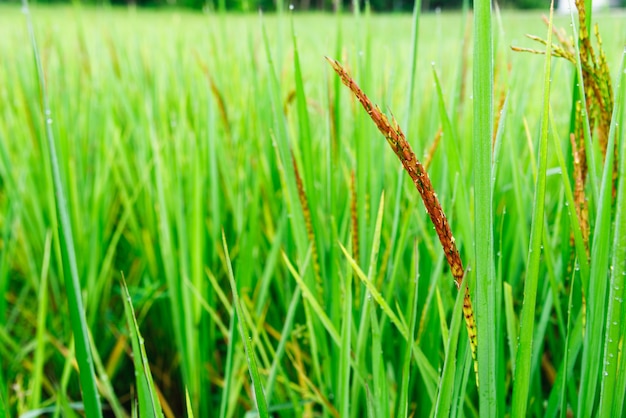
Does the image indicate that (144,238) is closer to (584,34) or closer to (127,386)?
(127,386)

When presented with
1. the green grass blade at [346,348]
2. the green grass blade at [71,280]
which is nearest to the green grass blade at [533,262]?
the green grass blade at [346,348]

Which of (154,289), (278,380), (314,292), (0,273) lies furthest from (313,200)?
(0,273)

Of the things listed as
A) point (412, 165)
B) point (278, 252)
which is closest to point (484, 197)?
point (412, 165)

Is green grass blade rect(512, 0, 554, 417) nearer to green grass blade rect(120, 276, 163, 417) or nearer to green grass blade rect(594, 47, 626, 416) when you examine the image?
green grass blade rect(594, 47, 626, 416)

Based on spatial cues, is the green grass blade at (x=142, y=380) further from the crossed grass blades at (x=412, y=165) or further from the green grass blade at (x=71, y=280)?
the crossed grass blades at (x=412, y=165)

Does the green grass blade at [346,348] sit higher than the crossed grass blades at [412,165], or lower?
lower

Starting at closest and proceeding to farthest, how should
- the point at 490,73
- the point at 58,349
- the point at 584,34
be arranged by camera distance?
the point at 490,73
the point at 584,34
the point at 58,349

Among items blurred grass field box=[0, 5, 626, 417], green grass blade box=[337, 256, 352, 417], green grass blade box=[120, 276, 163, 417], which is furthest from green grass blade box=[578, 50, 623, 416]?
green grass blade box=[120, 276, 163, 417]
